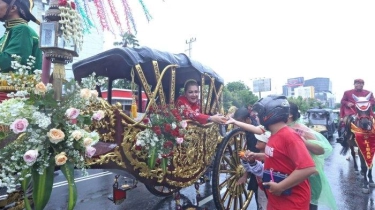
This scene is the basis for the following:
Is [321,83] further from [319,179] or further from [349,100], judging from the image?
[319,179]

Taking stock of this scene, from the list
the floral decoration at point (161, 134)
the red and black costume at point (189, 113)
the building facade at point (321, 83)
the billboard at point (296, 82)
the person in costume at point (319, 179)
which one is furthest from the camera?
the building facade at point (321, 83)

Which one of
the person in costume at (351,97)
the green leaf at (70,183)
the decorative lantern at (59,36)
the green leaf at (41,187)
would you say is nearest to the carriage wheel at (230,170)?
the green leaf at (70,183)

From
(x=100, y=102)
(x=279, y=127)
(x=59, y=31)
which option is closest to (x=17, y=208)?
(x=100, y=102)

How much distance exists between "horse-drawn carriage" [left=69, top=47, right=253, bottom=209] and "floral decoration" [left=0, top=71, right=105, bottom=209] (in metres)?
0.63

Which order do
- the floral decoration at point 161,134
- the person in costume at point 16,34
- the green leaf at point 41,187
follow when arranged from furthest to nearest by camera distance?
the floral decoration at point 161,134 → the person in costume at point 16,34 → the green leaf at point 41,187

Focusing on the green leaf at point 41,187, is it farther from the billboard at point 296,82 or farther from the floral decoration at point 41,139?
the billboard at point 296,82

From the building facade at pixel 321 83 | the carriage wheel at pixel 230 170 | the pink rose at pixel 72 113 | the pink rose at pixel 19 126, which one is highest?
the building facade at pixel 321 83

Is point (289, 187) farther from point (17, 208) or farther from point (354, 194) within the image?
point (354, 194)

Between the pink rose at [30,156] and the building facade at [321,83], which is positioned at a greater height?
the building facade at [321,83]

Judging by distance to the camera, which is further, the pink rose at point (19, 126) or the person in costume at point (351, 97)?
the person in costume at point (351, 97)

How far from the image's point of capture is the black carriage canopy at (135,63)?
300cm

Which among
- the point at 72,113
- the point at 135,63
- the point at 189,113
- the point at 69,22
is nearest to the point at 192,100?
the point at 189,113

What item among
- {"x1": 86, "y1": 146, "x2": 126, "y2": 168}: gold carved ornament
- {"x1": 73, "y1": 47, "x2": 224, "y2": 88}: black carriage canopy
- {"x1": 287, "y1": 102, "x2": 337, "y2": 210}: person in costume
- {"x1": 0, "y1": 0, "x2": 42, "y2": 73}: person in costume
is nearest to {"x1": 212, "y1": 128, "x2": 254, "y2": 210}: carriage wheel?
{"x1": 73, "y1": 47, "x2": 224, "y2": 88}: black carriage canopy

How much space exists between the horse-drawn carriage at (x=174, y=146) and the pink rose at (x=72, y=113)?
75 cm
